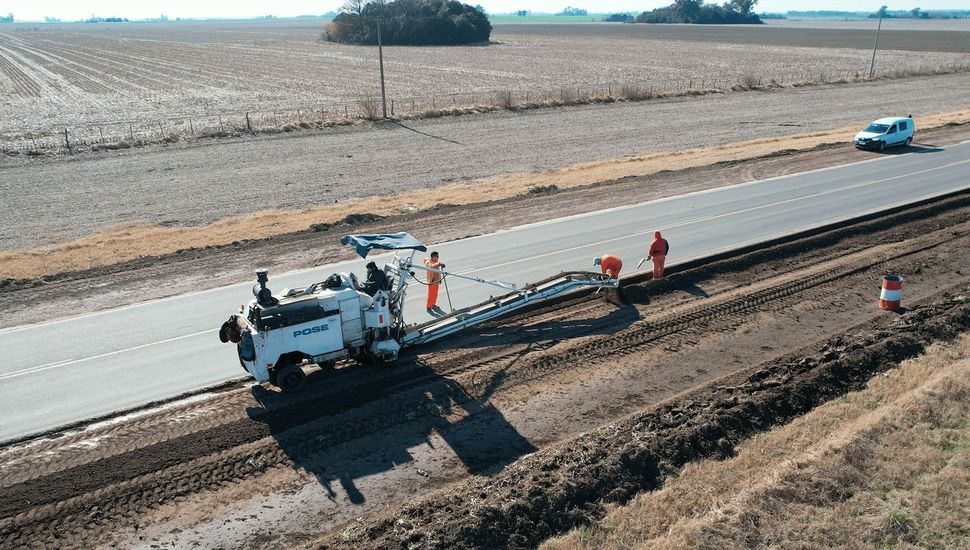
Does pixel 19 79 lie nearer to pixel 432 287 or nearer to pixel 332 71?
pixel 332 71

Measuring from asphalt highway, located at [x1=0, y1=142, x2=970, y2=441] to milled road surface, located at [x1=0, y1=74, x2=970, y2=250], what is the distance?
8.01 meters

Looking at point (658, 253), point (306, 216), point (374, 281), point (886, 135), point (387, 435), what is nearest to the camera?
point (387, 435)

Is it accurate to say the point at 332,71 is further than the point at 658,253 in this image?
Yes

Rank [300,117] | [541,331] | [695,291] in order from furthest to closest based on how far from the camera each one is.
A: [300,117] < [695,291] < [541,331]

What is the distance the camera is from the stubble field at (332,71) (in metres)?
49.8

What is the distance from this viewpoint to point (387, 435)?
11562 mm

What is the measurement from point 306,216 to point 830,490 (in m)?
18.6

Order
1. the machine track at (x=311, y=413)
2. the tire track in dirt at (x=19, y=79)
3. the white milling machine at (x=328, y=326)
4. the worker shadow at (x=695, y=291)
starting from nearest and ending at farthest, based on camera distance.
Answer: the machine track at (x=311, y=413) → the white milling machine at (x=328, y=326) → the worker shadow at (x=695, y=291) → the tire track in dirt at (x=19, y=79)

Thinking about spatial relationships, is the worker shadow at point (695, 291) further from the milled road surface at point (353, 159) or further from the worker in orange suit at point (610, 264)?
the milled road surface at point (353, 159)

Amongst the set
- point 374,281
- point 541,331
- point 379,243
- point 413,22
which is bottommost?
point 541,331

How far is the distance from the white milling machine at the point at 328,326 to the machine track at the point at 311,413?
18.9 inches

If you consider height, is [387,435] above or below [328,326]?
below

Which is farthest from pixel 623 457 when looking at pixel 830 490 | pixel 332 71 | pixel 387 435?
pixel 332 71

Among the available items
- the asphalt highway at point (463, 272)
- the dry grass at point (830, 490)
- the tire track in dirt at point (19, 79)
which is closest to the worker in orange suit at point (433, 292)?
the asphalt highway at point (463, 272)
